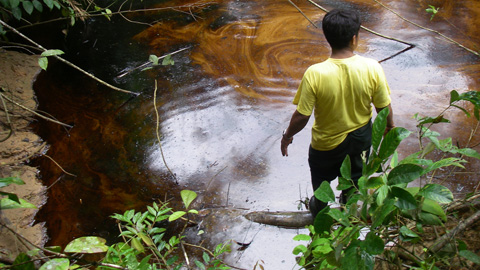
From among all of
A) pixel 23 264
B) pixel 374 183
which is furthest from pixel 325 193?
pixel 23 264

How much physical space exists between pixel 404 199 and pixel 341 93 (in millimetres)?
928

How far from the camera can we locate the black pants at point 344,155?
6.78ft

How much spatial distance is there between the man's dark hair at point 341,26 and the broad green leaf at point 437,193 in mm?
922

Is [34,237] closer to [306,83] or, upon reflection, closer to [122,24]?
[306,83]

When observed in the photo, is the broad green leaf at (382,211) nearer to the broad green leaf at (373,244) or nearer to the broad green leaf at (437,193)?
the broad green leaf at (373,244)

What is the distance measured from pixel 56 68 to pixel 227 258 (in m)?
3.36

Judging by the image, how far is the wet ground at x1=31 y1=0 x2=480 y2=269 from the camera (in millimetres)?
2916

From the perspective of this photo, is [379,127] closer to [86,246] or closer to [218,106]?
[86,246]

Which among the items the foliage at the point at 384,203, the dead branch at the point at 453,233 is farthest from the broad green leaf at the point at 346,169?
the dead branch at the point at 453,233

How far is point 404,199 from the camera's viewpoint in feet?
3.52

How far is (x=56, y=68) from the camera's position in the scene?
14.8ft

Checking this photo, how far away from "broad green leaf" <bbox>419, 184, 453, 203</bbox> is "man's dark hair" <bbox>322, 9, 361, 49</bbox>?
922mm

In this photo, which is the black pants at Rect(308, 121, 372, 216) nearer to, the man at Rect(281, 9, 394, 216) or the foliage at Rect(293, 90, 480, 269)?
the man at Rect(281, 9, 394, 216)

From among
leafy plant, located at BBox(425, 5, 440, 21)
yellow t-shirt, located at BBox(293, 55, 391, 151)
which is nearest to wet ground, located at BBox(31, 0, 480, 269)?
leafy plant, located at BBox(425, 5, 440, 21)
